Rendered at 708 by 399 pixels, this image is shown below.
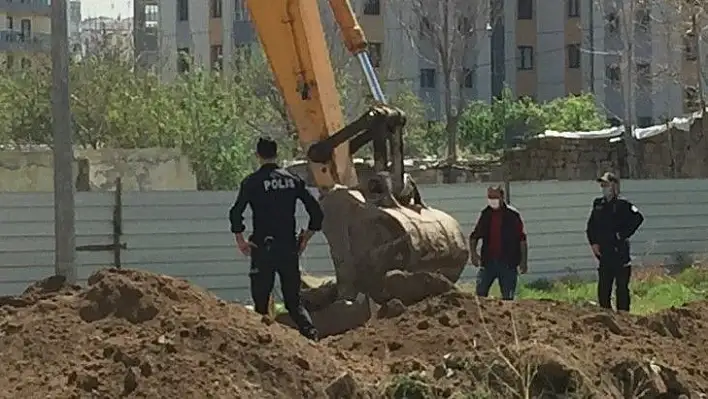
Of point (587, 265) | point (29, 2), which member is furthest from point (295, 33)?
point (29, 2)

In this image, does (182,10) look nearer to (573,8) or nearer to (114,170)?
(573,8)

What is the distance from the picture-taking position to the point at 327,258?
67.6 ft

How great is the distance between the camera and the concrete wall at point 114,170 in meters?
27.5

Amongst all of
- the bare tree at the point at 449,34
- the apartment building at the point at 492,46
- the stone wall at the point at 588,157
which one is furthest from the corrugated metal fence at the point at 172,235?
the apartment building at the point at 492,46

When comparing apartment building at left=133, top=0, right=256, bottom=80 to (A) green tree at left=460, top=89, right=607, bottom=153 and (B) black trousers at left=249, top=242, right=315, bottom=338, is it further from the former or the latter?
(B) black trousers at left=249, top=242, right=315, bottom=338

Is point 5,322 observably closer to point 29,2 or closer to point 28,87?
point 28,87

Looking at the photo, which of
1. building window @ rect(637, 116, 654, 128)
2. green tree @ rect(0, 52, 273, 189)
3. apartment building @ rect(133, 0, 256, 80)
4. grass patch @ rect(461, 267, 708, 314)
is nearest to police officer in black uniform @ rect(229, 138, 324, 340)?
grass patch @ rect(461, 267, 708, 314)

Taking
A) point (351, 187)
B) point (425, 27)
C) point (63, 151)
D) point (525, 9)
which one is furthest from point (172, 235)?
point (525, 9)

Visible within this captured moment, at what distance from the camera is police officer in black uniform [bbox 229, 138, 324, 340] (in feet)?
36.2

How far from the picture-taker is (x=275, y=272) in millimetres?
11133

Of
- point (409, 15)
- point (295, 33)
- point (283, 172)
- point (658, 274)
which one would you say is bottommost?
point (658, 274)

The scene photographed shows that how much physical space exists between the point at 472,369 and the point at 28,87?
28013mm

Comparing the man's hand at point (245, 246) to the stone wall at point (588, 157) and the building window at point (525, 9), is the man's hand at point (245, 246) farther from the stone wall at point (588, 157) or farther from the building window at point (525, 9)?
the building window at point (525, 9)

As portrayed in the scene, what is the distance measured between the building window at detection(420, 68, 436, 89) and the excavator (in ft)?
140
